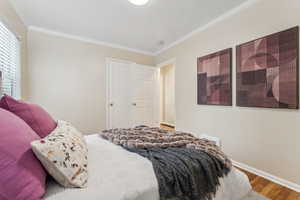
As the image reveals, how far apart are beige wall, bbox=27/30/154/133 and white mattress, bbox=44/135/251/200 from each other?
217 centimetres

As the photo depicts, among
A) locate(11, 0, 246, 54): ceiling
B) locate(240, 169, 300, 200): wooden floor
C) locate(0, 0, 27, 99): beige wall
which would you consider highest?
locate(11, 0, 246, 54): ceiling

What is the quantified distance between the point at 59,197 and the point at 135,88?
3335 mm

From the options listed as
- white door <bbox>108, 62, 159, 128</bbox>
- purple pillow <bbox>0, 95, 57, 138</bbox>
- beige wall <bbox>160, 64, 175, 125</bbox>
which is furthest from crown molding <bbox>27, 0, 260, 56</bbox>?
purple pillow <bbox>0, 95, 57, 138</bbox>

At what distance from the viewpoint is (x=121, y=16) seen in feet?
8.07

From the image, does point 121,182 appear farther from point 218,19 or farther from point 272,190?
point 218,19

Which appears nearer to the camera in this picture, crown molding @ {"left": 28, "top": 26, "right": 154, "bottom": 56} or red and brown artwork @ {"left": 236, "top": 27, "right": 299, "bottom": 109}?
red and brown artwork @ {"left": 236, "top": 27, "right": 299, "bottom": 109}

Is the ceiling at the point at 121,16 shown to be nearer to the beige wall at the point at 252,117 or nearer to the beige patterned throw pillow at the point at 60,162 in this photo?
the beige wall at the point at 252,117

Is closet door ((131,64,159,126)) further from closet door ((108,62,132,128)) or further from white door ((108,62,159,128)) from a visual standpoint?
closet door ((108,62,132,128))

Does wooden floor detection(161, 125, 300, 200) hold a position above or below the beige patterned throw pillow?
below

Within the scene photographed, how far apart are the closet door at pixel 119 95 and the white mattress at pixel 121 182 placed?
2341 mm

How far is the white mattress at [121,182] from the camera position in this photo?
736 millimetres

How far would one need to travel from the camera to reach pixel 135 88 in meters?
3.93

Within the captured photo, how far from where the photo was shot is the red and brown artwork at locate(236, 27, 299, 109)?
5.42 feet

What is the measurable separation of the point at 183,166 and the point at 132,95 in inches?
119
